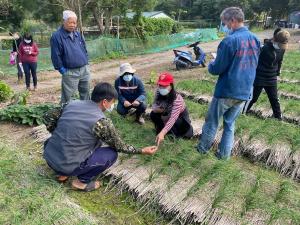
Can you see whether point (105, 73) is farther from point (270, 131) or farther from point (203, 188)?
point (203, 188)

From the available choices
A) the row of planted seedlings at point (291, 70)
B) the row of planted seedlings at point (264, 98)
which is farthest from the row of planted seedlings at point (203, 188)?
the row of planted seedlings at point (291, 70)

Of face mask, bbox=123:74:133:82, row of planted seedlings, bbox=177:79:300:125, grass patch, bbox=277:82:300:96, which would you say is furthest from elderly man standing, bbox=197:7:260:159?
grass patch, bbox=277:82:300:96

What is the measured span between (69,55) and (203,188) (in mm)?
2809

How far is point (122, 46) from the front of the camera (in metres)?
15.9

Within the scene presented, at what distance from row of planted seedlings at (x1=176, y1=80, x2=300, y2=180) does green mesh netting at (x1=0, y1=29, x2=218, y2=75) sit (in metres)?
8.41

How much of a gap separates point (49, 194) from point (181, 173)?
1251 millimetres

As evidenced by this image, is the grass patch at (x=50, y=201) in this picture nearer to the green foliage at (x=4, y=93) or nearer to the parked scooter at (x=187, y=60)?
the green foliage at (x=4, y=93)

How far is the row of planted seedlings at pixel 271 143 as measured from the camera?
160 inches

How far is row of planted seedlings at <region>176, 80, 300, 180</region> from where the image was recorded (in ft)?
13.4

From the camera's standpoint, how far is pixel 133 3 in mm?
18359

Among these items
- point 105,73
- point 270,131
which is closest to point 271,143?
point 270,131

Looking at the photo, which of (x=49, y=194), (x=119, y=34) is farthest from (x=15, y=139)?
(x=119, y=34)

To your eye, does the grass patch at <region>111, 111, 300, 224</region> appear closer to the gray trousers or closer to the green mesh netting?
the gray trousers

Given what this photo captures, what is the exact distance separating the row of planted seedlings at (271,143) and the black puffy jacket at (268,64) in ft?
1.94
